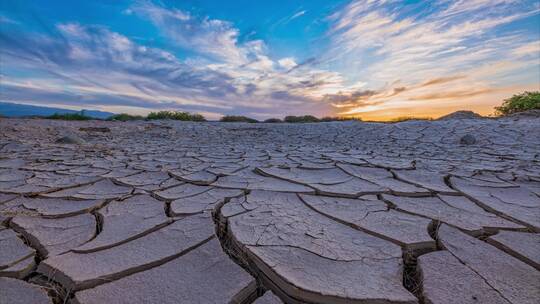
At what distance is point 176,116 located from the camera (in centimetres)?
1030

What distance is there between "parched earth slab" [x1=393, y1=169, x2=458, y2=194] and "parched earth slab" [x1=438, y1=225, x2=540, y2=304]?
76 cm

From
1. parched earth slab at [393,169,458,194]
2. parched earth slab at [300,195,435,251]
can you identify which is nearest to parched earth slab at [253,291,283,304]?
parched earth slab at [300,195,435,251]

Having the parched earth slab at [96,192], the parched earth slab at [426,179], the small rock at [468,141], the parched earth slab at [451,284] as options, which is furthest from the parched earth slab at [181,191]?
the small rock at [468,141]

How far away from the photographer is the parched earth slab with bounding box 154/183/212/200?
1815 millimetres

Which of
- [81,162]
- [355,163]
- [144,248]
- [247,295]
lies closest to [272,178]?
[355,163]

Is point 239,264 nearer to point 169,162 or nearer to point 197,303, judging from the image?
point 197,303

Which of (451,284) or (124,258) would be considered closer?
(451,284)

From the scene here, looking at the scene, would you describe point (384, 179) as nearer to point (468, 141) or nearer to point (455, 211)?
point (455, 211)

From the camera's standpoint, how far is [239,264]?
3.42ft

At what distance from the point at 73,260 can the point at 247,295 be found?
73 cm

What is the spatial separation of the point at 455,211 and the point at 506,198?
0.56 metres

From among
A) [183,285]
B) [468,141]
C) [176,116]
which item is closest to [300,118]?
[176,116]

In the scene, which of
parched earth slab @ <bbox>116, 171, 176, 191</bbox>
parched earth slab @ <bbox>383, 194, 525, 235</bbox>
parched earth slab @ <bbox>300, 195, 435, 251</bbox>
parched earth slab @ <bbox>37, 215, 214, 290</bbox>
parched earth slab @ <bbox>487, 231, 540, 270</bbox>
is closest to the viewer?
parched earth slab @ <bbox>37, 215, 214, 290</bbox>

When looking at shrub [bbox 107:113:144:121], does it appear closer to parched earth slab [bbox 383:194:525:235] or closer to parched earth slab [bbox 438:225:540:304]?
parched earth slab [bbox 383:194:525:235]
